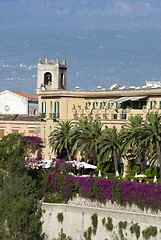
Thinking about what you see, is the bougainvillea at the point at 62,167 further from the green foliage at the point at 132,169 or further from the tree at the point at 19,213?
the tree at the point at 19,213

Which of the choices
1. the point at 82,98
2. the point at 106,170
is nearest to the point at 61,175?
the point at 106,170

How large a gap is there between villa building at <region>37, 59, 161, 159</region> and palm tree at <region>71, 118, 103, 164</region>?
269 centimetres

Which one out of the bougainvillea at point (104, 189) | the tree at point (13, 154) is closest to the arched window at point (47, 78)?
the tree at point (13, 154)

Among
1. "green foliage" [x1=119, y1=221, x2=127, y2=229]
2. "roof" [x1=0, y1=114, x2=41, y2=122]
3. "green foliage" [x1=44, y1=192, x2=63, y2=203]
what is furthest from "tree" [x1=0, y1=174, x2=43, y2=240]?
"roof" [x1=0, y1=114, x2=41, y2=122]

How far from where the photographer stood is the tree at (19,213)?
52875mm

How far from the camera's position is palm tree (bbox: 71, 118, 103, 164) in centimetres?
6731

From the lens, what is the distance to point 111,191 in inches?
2192

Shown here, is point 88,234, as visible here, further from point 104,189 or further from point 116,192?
point 104,189

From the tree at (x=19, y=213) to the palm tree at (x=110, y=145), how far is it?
413 inches

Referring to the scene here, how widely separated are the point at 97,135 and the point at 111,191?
41.1ft

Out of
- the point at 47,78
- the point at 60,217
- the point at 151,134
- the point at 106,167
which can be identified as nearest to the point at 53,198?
the point at 60,217

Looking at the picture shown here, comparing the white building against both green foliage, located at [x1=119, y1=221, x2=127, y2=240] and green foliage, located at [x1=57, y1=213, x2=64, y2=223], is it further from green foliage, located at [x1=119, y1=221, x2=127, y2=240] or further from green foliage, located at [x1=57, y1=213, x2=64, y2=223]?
green foliage, located at [x1=119, y1=221, x2=127, y2=240]

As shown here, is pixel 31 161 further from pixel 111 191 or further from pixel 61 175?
pixel 111 191

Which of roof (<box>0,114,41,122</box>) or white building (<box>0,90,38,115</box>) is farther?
white building (<box>0,90,38,115</box>)
